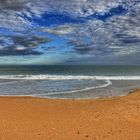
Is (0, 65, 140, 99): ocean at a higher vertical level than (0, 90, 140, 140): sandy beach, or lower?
higher

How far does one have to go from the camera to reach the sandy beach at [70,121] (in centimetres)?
761

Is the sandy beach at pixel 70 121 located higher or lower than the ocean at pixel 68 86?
lower

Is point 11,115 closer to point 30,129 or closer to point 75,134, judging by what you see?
point 30,129

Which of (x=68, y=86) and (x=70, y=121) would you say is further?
(x=68, y=86)

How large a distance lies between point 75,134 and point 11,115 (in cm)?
313

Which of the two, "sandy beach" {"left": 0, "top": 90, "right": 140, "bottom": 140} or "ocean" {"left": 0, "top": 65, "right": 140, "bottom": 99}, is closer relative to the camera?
"sandy beach" {"left": 0, "top": 90, "right": 140, "bottom": 140}

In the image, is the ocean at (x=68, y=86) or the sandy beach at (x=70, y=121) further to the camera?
the ocean at (x=68, y=86)

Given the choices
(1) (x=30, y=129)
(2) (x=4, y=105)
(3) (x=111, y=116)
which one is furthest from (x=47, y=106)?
(1) (x=30, y=129)

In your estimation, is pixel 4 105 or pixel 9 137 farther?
pixel 4 105

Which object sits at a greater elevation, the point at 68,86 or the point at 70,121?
the point at 68,86

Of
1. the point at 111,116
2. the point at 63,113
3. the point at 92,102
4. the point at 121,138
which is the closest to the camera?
the point at 121,138

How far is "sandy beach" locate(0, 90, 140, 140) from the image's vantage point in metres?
7.61

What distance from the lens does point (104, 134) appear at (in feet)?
25.2

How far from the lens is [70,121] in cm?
910
